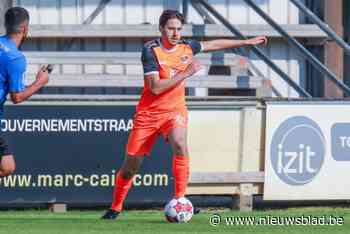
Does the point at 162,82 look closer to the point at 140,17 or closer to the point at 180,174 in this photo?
the point at 180,174

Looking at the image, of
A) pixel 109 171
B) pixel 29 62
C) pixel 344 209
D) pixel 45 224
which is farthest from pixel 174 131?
pixel 29 62

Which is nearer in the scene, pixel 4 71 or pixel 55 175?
pixel 4 71

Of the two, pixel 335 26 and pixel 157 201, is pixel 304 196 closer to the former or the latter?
pixel 157 201

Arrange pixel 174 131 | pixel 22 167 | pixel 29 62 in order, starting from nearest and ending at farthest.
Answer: pixel 174 131 < pixel 22 167 < pixel 29 62

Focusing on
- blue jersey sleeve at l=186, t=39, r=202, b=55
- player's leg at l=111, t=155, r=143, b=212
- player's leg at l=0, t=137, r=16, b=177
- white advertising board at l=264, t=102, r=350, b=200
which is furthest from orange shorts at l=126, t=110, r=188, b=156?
white advertising board at l=264, t=102, r=350, b=200

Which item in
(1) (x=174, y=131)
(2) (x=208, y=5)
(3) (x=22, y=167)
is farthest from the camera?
(2) (x=208, y=5)

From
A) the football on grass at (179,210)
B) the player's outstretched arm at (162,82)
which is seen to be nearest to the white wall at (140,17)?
the player's outstretched arm at (162,82)

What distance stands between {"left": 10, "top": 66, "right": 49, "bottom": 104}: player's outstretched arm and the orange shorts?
1.69m

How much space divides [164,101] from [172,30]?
73cm

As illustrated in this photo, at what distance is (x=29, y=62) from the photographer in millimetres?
18703

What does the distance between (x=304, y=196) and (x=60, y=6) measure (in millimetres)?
6340

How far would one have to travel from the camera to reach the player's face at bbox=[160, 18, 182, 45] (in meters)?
13.4

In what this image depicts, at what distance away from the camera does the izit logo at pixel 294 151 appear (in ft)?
54.4

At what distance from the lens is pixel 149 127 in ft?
44.7
